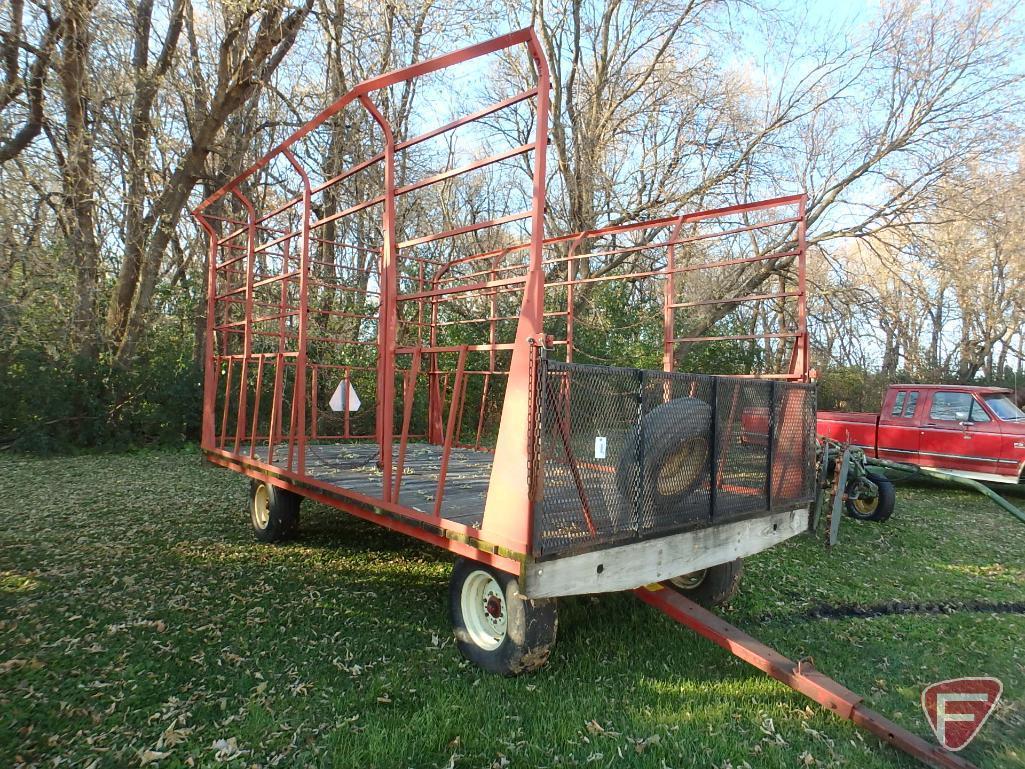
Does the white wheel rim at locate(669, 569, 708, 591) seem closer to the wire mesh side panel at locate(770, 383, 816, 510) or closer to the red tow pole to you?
the wire mesh side panel at locate(770, 383, 816, 510)

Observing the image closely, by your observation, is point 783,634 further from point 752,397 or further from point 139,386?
point 139,386

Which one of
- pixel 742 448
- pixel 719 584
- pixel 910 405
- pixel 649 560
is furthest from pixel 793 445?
pixel 910 405

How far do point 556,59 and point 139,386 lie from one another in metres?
13.0

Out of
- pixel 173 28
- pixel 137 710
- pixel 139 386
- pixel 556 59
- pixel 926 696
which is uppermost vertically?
pixel 556 59

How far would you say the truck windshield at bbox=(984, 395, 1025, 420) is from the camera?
10.4 meters

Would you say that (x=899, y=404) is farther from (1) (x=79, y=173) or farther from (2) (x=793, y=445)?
(1) (x=79, y=173)

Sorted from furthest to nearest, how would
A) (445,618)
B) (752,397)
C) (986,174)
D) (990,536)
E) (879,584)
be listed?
(986,174)
(990,536)
(879,584)
(445,618)
(752,397)

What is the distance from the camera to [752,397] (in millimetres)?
4211

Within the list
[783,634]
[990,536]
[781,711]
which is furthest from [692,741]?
[990,536]

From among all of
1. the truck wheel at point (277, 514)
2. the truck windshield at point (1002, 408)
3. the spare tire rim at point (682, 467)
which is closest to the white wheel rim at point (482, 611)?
the spare tire rim at point (682, 467)

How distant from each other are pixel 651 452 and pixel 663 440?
114mm

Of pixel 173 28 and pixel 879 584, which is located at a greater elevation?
pixel 173 28

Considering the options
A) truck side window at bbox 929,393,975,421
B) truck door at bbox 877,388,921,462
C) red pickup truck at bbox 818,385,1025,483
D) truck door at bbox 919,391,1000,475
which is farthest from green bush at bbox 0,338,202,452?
truck side window at bbox 929,393,975,421

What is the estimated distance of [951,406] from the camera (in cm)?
1080
